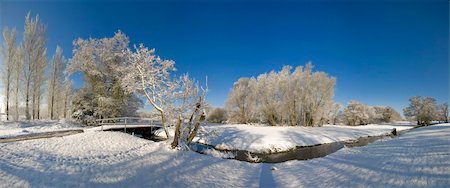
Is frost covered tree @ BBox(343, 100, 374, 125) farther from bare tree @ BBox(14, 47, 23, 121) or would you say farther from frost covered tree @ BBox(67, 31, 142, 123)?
bare tree @ BBox(14, 47, 23, 121)

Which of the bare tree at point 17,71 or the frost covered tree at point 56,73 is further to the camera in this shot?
the frost covered tree at point 56,73

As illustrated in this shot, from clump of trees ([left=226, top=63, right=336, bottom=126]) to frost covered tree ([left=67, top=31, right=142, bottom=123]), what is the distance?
78.6 ft

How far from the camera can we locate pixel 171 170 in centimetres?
866

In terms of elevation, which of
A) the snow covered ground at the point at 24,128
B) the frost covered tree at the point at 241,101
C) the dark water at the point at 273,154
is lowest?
the dark water at the point at 273,154

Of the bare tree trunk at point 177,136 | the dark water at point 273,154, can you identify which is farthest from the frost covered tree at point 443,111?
the bare tree trunk at point 177,136

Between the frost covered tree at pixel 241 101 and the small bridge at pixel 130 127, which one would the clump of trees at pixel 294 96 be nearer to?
the frost covered tree at pixel 241 101

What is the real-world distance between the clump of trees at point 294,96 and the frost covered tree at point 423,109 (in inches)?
1373

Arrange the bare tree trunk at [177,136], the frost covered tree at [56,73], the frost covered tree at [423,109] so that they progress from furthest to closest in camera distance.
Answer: the frost covered tree at [423,109] < the frost covered tree at [56,73] < the bare tree trunk at [177,136]

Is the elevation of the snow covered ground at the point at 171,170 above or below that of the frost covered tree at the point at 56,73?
below

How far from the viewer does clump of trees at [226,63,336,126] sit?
37.1 metres

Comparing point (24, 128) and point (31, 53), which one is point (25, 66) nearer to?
point (31, 53)

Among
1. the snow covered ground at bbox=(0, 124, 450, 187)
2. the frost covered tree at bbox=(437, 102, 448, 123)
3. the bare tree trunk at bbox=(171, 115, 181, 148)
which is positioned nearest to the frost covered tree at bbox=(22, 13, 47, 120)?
the snow covered ground at bbox=(0, 124, 450, 187)

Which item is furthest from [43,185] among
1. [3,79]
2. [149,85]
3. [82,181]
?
[3,79]

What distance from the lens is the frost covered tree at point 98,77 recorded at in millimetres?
23078
